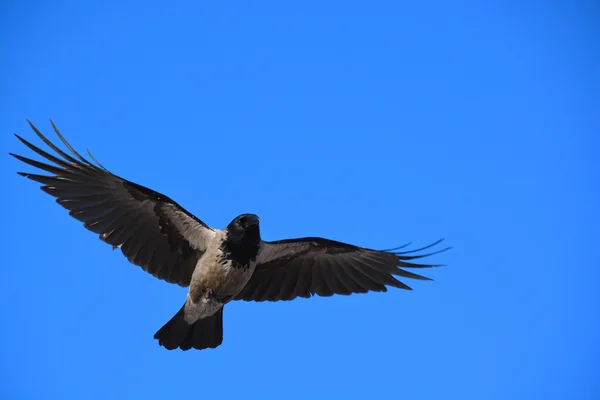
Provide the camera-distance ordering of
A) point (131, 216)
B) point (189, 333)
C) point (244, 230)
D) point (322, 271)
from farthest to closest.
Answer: point (322, 271), point (189, 333), point (131, 216), point (244, 230)

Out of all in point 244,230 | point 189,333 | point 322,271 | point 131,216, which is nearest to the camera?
point 244,230

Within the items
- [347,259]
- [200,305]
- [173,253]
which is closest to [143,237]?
[173,253]

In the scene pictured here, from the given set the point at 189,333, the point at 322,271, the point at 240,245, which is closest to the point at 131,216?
the point at 240,245

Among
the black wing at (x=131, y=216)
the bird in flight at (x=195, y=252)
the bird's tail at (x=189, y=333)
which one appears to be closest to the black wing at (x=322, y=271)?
the bird in flight at (x=195, y=252)

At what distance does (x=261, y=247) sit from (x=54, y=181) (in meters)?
3.23

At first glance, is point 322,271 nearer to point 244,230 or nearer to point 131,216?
point 244,230

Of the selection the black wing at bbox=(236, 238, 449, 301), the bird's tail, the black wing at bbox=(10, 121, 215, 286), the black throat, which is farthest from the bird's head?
the bird's tail

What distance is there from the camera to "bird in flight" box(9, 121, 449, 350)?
459 inches

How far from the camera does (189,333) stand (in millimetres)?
12188

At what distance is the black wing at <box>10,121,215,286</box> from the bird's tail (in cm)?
64

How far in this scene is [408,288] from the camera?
12.9 meters

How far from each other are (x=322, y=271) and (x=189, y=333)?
2.41 m

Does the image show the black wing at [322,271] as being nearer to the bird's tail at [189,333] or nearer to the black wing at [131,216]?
the bird's tail at [189,333]

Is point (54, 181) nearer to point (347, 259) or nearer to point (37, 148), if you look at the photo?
point (37, 148)
